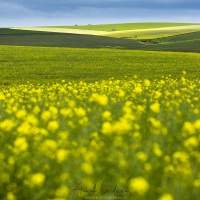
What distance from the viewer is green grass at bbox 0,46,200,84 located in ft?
87.9

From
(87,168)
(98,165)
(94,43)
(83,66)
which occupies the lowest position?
(94,43)

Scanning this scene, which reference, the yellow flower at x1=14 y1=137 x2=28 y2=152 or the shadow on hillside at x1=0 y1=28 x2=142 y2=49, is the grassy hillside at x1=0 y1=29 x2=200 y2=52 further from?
the yellow flower at x1=14 y1=137 x2=28 y2=152

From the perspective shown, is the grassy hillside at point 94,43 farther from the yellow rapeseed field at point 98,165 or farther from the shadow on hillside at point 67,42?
the yellow rapeseed field at point 98,165

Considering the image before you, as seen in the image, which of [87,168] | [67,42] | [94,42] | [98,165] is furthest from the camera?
[94,42]

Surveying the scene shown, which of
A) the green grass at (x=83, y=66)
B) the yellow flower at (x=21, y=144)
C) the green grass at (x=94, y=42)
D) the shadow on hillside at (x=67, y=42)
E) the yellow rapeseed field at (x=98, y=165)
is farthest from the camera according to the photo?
the shadow on hillside at (x=67, y=42)

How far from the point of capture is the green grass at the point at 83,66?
87.9 feet

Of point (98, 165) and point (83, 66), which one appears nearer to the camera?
point (98, 165)

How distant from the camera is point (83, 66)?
30953 millimetres

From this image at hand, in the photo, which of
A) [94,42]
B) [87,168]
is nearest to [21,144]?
[87,168]

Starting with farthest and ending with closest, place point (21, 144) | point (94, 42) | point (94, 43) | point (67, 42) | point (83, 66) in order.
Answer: point (94, 42)
point (67, 42)
point (94, 43)
point (83, 66)
point (21, 144)

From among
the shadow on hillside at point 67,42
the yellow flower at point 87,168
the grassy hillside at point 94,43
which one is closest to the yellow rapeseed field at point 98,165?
the yellow flower at point 87,168

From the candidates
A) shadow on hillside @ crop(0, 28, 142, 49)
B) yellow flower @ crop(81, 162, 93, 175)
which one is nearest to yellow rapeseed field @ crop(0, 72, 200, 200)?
yellow flower @ crop(81, 162, 93, 175)

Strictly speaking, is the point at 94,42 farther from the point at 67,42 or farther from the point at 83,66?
the point at 83,66

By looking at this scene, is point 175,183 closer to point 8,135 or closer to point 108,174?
point 108,174
